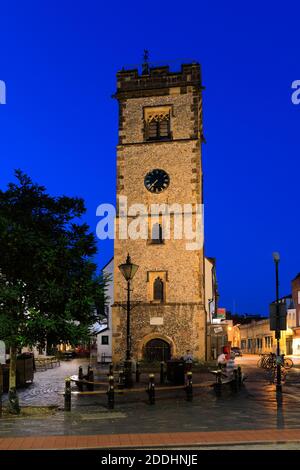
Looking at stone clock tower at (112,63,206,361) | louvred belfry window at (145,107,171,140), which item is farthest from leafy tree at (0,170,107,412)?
louvred belfry window at (145,107,171,140)

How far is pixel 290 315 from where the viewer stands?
220ft

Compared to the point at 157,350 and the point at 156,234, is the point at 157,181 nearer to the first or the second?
the point at 156,234

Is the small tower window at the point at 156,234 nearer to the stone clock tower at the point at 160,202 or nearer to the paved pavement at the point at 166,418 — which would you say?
the stone clock tower at the point at 160,202

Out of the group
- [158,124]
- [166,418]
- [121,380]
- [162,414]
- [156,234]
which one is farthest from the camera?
[158,124]

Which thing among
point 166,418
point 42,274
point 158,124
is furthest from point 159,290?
point 166,418

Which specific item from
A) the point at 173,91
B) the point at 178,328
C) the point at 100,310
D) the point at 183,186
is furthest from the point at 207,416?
the point at 173,91

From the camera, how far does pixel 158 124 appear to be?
40.3 m

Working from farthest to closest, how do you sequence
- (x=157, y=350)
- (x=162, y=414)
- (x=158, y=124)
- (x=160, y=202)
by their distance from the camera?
(x=158, y=124) → (x=160, y=202) → (x=157, y=350) → (x=162, y=414)

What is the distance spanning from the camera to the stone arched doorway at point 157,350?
37.3 meters

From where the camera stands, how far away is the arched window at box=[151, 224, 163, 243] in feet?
126

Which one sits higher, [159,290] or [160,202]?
[160,202]

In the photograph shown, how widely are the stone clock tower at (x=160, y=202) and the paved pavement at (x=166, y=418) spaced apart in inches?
700

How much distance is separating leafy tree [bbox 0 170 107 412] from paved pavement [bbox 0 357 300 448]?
206 cm

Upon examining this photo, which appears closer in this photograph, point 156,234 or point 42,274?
point 42,274
